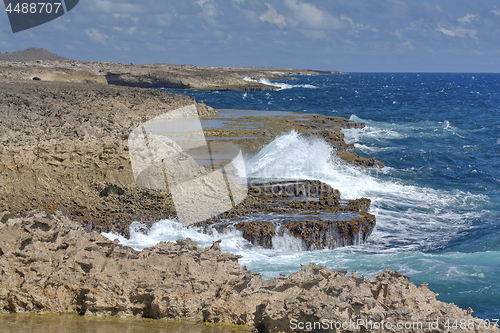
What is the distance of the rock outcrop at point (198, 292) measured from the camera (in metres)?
4.36

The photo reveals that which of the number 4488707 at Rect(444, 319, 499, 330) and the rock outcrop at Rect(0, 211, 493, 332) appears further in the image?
the rock outcrop at Rect(0, 211, 493, 332)

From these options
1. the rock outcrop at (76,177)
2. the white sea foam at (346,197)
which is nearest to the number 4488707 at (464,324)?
the white sea foam at (346,197)

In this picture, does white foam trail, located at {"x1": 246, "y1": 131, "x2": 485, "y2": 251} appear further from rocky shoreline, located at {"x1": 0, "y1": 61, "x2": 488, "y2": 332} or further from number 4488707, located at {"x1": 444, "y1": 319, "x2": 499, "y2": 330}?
number 4488707, located at {"x1": 444, "y1": 319, "x2": 499, "y2": 330}

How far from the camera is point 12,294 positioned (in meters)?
4.83

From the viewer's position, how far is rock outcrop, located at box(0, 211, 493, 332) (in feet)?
14.3

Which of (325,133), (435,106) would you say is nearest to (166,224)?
(325,133)

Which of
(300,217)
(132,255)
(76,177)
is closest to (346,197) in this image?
(300,217)

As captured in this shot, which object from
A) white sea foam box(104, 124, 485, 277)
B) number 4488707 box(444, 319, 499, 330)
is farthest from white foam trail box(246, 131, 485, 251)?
number 4488707 box(444, 319, 499, 330)

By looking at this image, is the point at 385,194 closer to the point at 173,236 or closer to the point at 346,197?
the point at 346,197

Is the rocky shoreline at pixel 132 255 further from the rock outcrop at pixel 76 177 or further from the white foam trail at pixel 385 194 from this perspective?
the white foam trail at pixel 385 194

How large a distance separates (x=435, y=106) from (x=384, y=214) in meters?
39.7

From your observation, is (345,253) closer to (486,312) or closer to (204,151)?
(486,312)

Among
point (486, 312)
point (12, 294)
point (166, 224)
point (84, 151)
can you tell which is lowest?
point (486, 312)

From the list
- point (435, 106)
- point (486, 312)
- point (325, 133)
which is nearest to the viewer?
point (486, 312)
